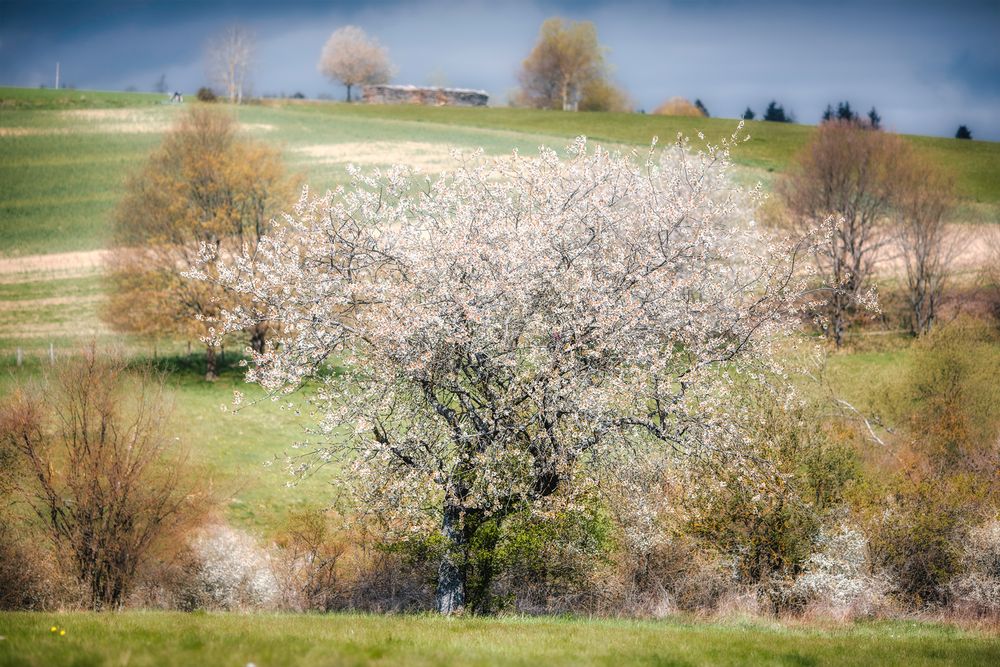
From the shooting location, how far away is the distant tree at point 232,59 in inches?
4225

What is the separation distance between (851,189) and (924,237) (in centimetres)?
531

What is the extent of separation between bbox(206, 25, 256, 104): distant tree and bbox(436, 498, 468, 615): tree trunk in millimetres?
101375

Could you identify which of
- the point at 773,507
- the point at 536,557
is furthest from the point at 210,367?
the point at 773,507

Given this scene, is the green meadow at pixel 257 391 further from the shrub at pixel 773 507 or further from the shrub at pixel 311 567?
the shrub at pixel 773 507

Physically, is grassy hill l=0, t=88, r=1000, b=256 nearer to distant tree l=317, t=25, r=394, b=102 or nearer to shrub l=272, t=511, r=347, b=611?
distant tree l=317, t=25, r=394, b=102

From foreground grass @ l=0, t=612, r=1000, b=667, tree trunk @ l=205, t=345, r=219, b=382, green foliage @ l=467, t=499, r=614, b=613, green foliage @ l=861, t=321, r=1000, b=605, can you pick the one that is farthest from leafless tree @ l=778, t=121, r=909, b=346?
foreground grass @ l=0, t=612, r=1000, b=667

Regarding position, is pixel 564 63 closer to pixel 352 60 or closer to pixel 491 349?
pixel 352 60

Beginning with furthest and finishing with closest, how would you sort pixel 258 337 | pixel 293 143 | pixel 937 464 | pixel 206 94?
pixel 206 94
pixel 293 143
pixel 258 337
pixel 937 464

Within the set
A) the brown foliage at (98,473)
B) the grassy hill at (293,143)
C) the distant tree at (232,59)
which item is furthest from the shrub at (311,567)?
the distant tree at (232,59)

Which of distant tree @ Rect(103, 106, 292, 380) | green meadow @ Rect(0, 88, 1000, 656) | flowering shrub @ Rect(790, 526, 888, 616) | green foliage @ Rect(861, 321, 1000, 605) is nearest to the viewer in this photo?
green meadow @ Rect(0, 88, 1000, 656)

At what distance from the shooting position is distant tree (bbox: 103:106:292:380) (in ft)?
134

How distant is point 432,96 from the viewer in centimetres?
12469

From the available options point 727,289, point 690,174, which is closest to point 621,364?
point 727,289

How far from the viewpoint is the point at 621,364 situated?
17.7 meters
